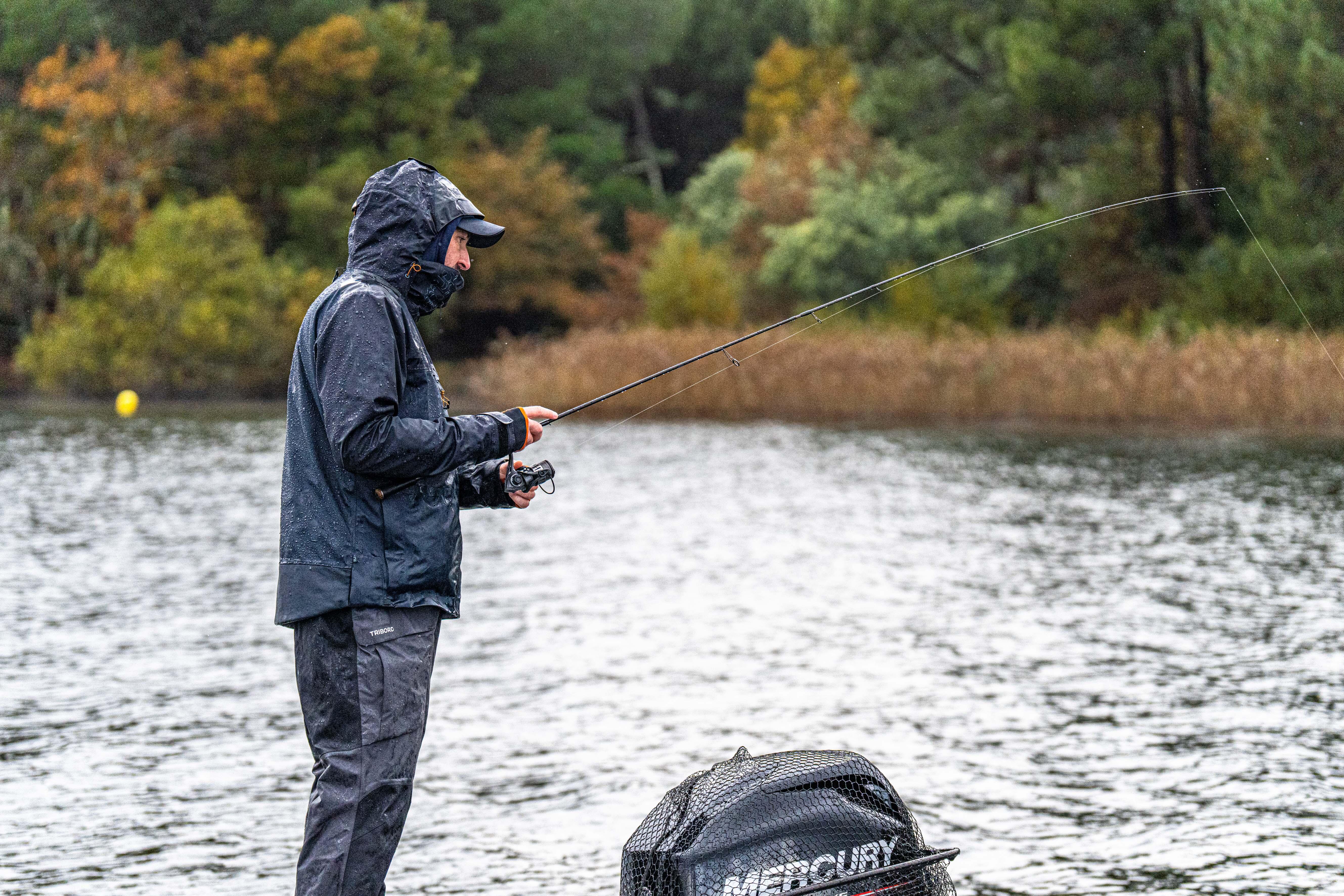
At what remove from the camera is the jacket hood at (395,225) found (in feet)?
12.8

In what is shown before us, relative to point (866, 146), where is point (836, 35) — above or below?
above

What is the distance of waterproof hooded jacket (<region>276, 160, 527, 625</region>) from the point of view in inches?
145

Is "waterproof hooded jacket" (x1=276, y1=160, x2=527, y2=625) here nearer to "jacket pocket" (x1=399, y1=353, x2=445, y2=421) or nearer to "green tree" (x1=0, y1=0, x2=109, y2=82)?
"jacket pocket" (x1=399, y1=353, x2=445, y2=421)

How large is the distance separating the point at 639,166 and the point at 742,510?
42532 mm

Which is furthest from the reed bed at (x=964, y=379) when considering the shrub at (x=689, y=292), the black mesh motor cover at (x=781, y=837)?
the black mesh motor cover at (x=781, y=837)

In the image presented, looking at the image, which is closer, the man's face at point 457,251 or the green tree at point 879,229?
the man's face at point 457,251

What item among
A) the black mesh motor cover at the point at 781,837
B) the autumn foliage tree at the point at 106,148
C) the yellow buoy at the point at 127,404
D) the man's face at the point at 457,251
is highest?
the autumn foliage tree at the point at 106,148

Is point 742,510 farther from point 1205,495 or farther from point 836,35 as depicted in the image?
point 836,35

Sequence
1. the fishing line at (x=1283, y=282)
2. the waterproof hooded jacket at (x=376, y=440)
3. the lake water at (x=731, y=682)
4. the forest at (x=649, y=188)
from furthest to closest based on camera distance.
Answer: the forest at (x=649, y=188) < the fishing line at (x=1283, y=282) < the lake water at (x=731, y=682) < the waterproof hooded jacket at (x=376, y=440)

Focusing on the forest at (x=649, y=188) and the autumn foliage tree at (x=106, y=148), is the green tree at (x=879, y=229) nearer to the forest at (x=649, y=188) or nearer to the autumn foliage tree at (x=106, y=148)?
the forest at (x=649, y=188)

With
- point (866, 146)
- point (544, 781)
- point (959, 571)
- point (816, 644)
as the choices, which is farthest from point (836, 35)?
point (544, 781)

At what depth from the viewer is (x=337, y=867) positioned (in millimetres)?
3695

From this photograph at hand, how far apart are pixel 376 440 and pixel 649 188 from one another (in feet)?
172

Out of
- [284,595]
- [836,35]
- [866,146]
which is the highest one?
[836,35]
